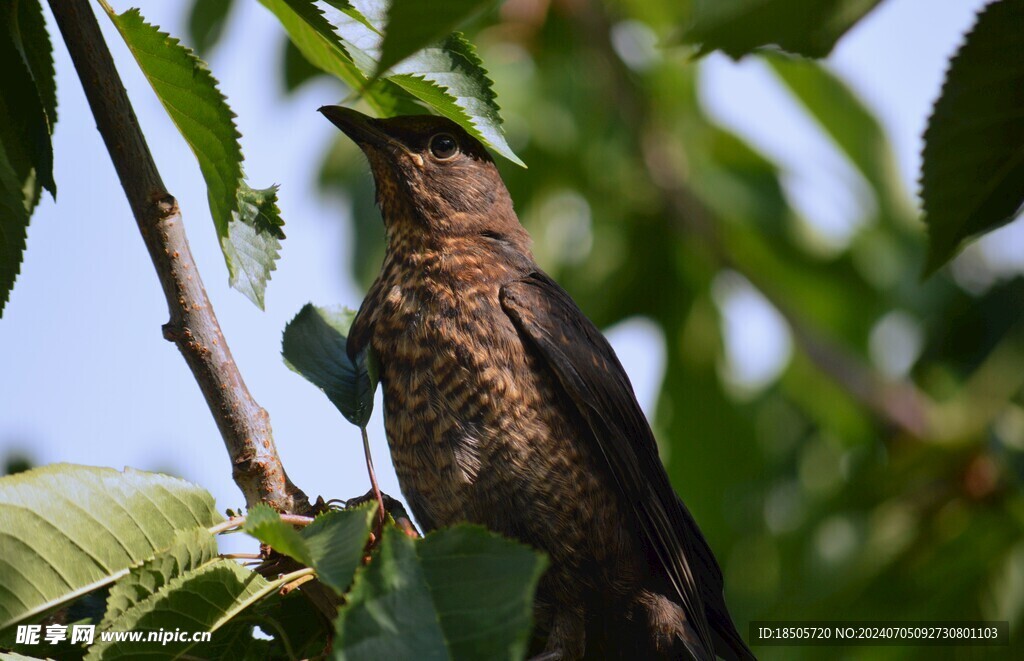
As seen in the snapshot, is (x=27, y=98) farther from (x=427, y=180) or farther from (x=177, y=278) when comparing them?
(x=427, y=180)

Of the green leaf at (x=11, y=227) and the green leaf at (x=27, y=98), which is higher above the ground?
the green leaf at (x=27, y=98)

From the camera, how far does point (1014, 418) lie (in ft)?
13.9

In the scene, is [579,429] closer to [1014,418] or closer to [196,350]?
[196,350]

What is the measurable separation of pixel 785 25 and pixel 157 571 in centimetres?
134

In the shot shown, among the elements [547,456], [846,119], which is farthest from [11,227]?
[846,119]

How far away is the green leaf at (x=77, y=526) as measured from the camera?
69.6 inches

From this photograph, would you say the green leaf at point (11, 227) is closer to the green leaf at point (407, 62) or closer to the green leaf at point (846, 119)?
the green leaf at point (407, 62)

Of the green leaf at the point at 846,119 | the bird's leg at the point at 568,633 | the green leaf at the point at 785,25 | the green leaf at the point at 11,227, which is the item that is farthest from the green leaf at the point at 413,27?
the green leaf at the point at 846,119

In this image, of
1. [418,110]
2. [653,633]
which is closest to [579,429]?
[653,633]

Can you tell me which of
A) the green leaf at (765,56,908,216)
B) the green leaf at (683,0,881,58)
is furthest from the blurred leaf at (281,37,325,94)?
the green leaf at (683,0,881,58)

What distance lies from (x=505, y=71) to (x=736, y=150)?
126 cm

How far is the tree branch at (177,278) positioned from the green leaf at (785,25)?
102cm

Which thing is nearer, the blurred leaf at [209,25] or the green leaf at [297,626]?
the green leaf at [297,626]

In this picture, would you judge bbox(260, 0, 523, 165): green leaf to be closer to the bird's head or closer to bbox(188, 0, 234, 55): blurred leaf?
the bird's head
